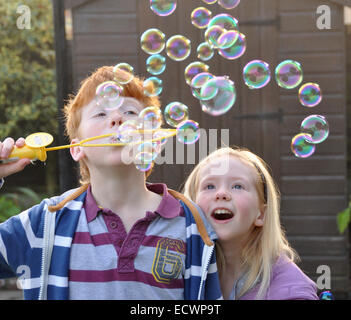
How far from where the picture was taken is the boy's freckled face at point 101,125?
1778 mm

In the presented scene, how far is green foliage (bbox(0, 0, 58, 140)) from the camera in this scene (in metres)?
Answer: 5.29

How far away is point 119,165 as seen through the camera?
179 cm

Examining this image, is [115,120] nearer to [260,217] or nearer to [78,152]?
[78,152]

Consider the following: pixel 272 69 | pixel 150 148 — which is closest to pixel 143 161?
pixel 150 148

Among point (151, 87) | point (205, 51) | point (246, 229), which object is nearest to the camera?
point (246, 229)

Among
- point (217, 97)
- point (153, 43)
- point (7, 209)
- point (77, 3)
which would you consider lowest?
point (7, 209)

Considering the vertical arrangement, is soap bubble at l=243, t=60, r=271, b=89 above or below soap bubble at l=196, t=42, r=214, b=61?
below

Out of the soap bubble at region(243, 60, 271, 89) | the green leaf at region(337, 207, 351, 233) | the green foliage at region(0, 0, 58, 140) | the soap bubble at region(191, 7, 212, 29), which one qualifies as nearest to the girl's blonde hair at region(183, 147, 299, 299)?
the soap bubble at region(243, 60, 271, 89)

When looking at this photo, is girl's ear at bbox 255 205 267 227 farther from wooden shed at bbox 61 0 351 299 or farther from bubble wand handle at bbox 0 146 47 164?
wooden shed at bbox 61 0 351 299

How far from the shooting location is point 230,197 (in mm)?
1836

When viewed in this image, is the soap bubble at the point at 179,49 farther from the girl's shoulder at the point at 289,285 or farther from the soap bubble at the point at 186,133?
the girl's shoulder at the point at 289,285

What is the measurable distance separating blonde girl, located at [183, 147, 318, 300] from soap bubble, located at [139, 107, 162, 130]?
0.75 feet

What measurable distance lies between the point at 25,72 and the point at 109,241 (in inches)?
162
